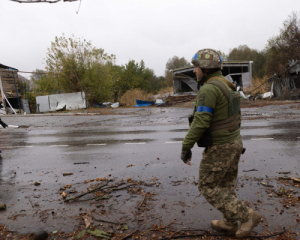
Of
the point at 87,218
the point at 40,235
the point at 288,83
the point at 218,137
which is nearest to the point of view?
the point at 218,137

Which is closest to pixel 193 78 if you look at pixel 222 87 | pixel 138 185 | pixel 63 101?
pixel 63 101

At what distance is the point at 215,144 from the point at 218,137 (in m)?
0.08

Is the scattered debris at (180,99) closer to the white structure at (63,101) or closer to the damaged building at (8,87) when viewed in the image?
the white structure at (63,101)

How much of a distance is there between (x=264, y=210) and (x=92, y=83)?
1050 inches

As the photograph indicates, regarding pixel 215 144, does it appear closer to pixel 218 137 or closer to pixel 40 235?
pixel 218 137

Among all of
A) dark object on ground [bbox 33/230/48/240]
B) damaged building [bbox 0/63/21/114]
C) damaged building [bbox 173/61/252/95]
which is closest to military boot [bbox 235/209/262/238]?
dark object on ground [bbox 33/230/48/240]

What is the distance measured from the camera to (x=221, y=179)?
2639mm

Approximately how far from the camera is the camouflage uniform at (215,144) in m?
2.46

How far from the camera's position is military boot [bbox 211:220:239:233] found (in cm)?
269

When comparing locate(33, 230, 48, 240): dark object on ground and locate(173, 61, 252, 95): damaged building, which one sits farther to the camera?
locate(173, 61, 252, 95): damaged building

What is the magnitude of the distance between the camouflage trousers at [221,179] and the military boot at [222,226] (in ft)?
0.19

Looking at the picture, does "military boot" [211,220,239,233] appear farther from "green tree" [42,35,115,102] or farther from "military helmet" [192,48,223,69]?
"green tree" [42,35,115,102]

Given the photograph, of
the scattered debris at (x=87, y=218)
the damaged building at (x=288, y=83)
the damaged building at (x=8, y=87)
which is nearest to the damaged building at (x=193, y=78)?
the damaged building at (x=288, y=83)

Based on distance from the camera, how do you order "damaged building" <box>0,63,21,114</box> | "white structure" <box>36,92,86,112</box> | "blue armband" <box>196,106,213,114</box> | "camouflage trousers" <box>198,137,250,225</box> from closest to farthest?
1. "blue armband" <box>196,106,213,114</box>
2. "camouflage trousers" <box>198,137,250,225</box>
3. "white structure" <box>36,92,86,112</box>
4. "damaged building" <box>0,63,21,114</box>
